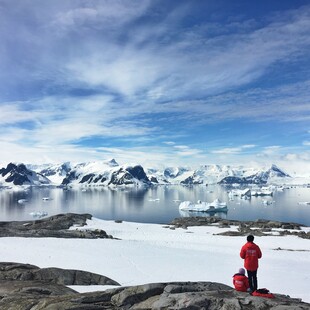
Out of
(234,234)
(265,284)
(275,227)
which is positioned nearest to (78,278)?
(265,284)

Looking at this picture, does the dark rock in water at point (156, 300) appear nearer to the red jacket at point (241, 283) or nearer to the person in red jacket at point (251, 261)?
the red jacket at point (241, 283)

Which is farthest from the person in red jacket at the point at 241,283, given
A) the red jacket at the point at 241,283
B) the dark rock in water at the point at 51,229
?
the dark rock in water at the point at 51,229

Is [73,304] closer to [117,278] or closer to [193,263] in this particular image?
[117,278]

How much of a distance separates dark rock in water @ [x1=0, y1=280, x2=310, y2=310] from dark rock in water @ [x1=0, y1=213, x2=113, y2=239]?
25.0 m

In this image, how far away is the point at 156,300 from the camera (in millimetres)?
9477

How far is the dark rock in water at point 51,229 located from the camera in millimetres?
35562

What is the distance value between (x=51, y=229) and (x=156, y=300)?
38.5 meters

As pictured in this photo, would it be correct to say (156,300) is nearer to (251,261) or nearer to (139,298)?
(139,298)

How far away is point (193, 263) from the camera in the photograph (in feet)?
71.1

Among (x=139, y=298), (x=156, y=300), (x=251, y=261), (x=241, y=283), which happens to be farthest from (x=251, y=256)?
(x=139, y=298)

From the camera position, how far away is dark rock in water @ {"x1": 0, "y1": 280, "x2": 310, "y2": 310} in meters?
8.64

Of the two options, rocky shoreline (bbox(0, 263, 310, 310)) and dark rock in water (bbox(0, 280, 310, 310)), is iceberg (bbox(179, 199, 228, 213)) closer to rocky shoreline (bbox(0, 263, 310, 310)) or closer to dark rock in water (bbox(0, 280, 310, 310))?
rocky shoreline (bbox(0, 263, 310, 310))

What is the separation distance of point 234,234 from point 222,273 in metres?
29.7

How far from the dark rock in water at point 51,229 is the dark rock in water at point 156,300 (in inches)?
983
